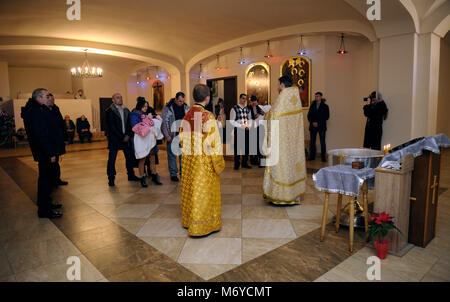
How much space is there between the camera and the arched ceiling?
621 cm

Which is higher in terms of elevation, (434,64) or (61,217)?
(434,64)

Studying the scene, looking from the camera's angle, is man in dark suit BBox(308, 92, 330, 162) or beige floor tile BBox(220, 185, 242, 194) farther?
man in dark suit BBox(308, 92, 330, 162)

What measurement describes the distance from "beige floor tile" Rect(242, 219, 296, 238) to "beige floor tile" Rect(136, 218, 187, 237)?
2.26 ft

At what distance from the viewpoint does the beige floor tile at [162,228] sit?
3193 millimetres

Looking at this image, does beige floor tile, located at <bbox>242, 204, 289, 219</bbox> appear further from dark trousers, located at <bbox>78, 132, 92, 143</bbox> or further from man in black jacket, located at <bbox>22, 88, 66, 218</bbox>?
dark trousers, located at <bbox>78, 132, 92, 143</bbox>

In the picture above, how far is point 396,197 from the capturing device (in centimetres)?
262

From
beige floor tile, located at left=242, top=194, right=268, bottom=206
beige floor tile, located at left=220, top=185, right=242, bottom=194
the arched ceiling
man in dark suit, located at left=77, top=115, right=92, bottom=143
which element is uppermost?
the arched ceiling

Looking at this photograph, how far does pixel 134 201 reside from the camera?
14.3ft

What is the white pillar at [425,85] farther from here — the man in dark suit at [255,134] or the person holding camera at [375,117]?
the man in dark suit at [255,134]

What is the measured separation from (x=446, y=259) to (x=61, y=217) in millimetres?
4133

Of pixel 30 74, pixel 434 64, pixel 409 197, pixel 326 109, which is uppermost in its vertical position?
pixel 30 74

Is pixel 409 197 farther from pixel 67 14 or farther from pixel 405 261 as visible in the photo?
pixel 67 14

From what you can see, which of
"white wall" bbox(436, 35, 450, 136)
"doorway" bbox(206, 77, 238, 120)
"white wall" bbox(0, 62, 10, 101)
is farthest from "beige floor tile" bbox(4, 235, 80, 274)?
"white wall" bbox(0, 62, 10, 101)

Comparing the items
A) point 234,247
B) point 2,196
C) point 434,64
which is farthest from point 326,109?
point 2,196
